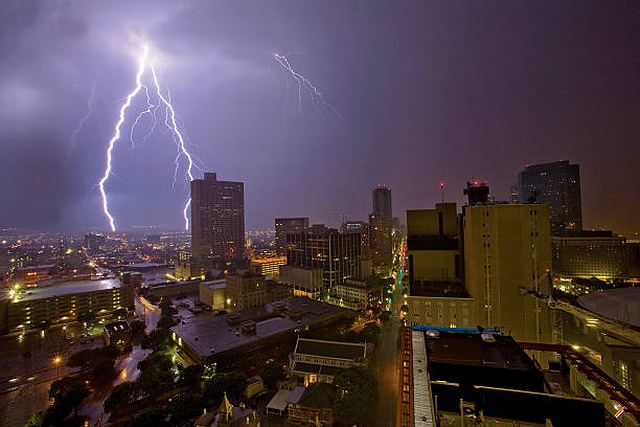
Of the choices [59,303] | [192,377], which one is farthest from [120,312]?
[192,377]

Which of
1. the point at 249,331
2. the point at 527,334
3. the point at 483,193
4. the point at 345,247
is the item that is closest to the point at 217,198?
the point at 345,247

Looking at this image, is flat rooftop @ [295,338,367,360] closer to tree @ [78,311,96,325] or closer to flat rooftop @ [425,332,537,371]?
flat rooftop @ [425,332,537,371]

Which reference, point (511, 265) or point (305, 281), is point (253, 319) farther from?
point (511, 265)

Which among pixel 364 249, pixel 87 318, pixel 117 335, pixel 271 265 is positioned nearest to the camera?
pixel 117 335

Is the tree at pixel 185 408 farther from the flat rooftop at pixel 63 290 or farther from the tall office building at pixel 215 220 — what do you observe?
the tall office building at pixel 215 220

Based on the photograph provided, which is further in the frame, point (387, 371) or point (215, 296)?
point (215, 296)
